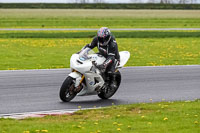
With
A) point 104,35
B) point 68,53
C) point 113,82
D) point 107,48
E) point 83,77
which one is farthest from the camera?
Result: point 68,53

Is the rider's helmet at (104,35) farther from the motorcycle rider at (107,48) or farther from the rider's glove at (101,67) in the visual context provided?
the rider's glove at (101,67)

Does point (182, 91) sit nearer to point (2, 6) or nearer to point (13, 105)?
point (13, 105)

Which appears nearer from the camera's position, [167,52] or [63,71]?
[63,71]

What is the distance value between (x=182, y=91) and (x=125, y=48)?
1504 centimetres

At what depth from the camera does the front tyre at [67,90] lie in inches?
449

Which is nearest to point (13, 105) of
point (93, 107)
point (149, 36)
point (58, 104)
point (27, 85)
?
point (58, 104)

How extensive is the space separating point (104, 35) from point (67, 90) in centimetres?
146

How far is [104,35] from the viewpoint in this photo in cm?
1181

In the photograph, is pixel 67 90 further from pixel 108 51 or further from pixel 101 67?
pixel 108 51

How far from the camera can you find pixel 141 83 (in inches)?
589

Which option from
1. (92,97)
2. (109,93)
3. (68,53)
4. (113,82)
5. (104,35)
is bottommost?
(68,53)

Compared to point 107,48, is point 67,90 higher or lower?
lower

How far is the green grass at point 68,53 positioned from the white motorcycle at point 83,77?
7578 millimetres

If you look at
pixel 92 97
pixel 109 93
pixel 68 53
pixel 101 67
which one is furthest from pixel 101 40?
pixel 68 53
